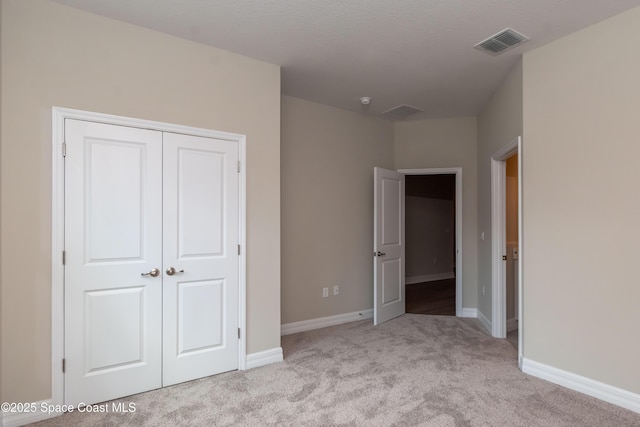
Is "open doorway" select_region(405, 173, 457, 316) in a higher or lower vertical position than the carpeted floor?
higher

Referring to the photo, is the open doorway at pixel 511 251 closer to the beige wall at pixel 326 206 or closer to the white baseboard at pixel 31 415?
the beige wall at pixel 326 206

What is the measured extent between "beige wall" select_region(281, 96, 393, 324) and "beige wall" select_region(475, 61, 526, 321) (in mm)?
1313

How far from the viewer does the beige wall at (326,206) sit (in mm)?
4141

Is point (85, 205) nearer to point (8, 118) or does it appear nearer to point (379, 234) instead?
point (8, 118)

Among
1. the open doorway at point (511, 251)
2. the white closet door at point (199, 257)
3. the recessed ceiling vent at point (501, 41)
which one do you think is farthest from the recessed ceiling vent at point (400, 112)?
the white closet door at point (199, 257)

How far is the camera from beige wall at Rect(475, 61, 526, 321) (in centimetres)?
331

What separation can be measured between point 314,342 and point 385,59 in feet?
9.56

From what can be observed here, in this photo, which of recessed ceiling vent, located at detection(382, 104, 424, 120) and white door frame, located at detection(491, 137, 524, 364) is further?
recessed ceiling vent, located at detection(382, 104, 424, 120)

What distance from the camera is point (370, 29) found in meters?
2.65

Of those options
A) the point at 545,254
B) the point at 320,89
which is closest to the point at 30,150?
the point at 320,89

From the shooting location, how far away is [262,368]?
3.10m

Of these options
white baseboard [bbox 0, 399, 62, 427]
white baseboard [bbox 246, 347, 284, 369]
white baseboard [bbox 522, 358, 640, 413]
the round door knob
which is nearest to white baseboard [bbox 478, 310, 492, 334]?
white baseboard [bbox 522, 358, 640, 413]

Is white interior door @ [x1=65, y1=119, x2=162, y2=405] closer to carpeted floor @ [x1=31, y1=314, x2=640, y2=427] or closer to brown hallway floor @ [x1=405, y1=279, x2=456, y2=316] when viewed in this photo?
carpeted floor @ [x1=31, y1=314, x2=640, y2=427]

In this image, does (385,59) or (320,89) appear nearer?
(385,59)
